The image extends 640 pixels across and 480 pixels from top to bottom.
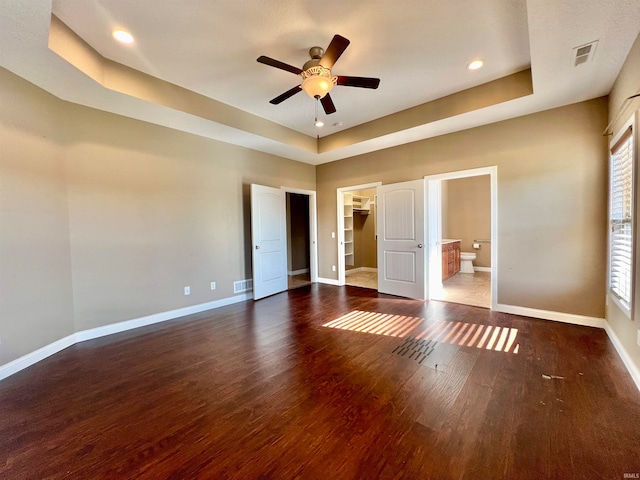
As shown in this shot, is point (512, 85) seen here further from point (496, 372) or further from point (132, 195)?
point (132, 195)

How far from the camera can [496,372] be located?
7.70ft

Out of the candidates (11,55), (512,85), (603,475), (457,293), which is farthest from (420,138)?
(11,55)

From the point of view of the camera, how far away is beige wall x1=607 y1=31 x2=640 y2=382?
2.19m

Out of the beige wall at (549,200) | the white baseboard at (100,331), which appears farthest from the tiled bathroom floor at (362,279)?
the beige wall at (549,200)

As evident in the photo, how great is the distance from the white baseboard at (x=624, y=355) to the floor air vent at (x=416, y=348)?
4.91 feet

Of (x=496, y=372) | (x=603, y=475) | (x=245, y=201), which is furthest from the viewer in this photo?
(x=245, y=201)

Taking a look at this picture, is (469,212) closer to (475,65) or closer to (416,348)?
(475,65)

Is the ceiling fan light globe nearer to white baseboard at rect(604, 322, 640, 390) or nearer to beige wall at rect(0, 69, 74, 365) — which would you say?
beige wall at rect(0, 69, 74, 365)

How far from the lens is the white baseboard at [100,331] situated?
2.50 metres

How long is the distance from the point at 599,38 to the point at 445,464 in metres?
3.37

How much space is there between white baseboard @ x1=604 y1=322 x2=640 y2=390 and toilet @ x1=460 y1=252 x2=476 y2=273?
438cm

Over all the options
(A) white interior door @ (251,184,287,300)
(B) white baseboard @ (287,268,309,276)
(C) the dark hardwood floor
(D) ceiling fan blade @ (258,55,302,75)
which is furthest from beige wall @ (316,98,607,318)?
(B) white baseboard @ (287,268,309,276)

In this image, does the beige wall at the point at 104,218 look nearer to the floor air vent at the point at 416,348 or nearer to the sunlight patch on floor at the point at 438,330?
the sunlight patch on floor at the point at 438,330

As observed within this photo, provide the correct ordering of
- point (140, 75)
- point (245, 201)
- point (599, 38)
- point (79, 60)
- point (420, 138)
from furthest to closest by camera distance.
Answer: point (245, 201)
point (420, 138)
point (140, 75)
point (79, 60)
point (599, 38)
